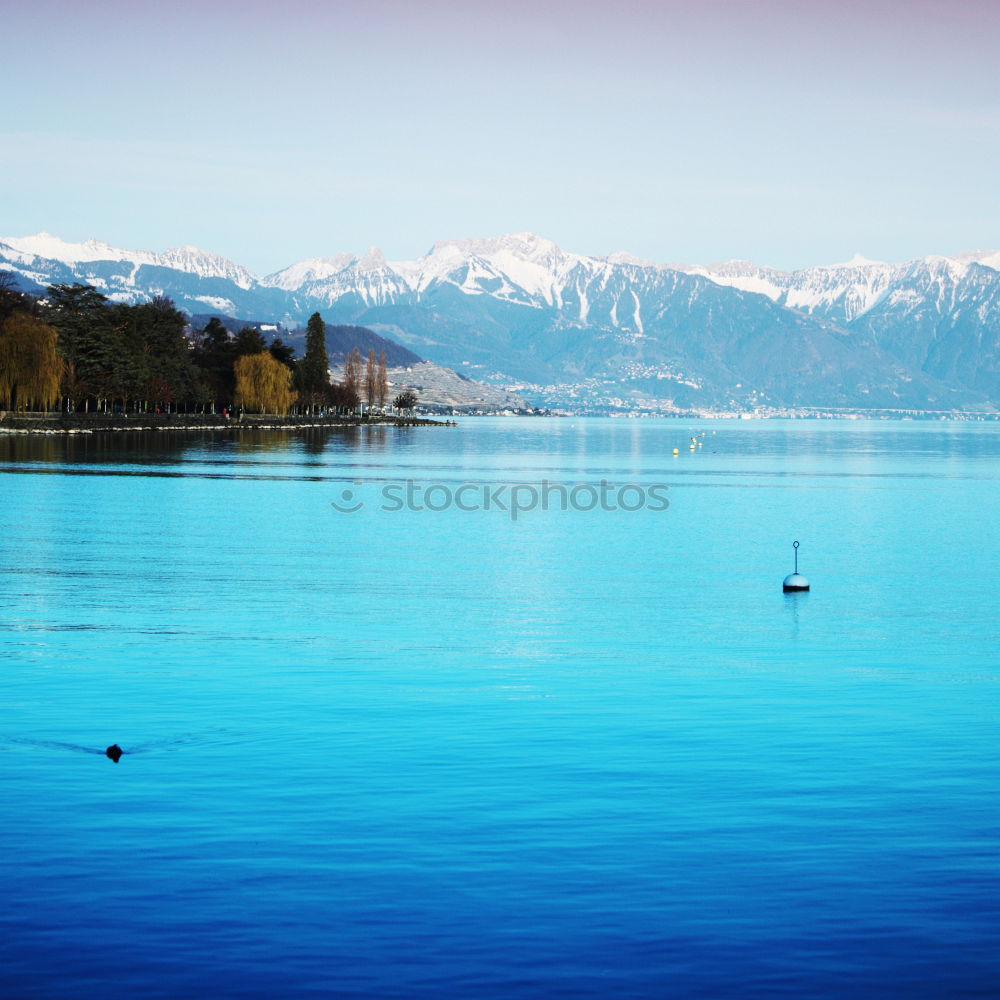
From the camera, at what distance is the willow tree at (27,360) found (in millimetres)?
160125

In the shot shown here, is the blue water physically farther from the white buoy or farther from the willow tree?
the willow tree

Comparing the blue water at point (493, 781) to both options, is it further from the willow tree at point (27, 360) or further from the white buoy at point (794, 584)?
the willow tree at point (27, 360)

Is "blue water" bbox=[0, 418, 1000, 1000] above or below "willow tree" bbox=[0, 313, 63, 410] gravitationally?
below

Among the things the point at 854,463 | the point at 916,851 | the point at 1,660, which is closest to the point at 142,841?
the point at 916,851

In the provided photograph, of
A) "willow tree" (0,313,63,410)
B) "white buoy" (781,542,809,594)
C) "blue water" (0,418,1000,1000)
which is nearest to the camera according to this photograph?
"blue water" (0,418,1000,1000)

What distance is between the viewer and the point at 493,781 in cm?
2016

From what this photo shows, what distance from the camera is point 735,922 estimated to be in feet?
47.6

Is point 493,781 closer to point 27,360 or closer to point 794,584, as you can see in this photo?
point 794,584

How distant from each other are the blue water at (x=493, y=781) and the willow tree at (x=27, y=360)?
119 metres

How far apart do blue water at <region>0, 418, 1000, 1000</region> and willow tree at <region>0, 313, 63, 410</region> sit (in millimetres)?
118609

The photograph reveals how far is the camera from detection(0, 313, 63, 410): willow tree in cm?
16012

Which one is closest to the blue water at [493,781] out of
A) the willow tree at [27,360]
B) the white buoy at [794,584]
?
the white buoy at [794,584]

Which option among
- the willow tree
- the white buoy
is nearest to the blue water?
the white buoy

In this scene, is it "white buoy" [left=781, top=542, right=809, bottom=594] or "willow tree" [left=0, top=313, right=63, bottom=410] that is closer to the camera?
"white buoy" [left=781, top=542, right=809, bottom=594]
